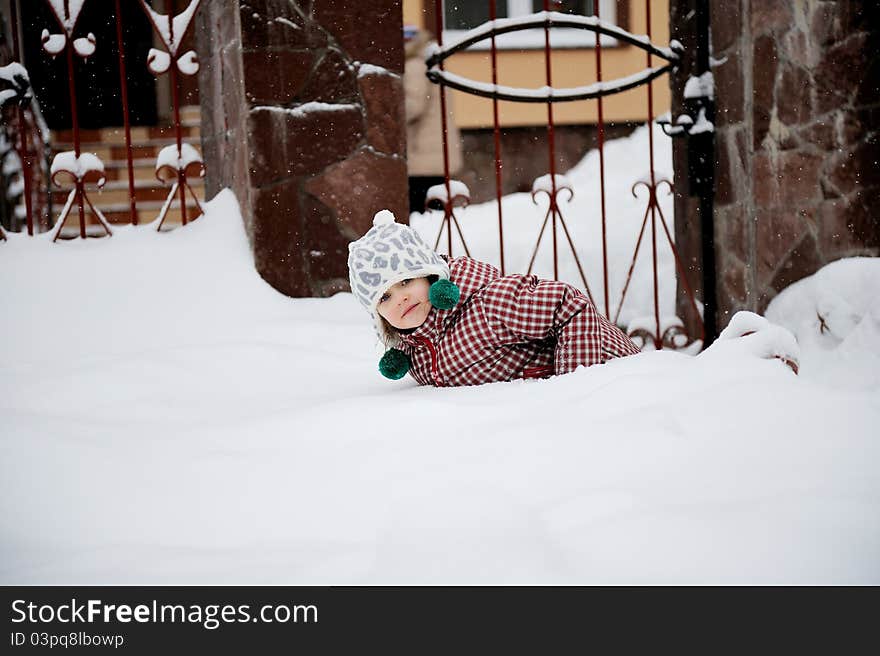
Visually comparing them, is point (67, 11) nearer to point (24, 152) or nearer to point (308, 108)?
point (24, 152)

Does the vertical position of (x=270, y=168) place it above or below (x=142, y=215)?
above

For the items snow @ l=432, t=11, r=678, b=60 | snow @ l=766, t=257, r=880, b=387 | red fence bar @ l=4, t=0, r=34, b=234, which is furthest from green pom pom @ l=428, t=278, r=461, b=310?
red fence bar @ l=4, t=0, r=34, b=234

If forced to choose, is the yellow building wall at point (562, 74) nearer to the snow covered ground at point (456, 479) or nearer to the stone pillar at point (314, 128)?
the stone pillar at point (314, 128)

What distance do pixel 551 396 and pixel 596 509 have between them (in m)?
0.50

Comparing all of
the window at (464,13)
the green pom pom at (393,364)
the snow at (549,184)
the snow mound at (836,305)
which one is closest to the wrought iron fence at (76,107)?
the snow at (549,184)

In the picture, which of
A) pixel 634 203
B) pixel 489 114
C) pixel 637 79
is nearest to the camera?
pixel 637 79

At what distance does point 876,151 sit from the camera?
108 inches

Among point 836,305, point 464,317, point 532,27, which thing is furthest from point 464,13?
point 464,317

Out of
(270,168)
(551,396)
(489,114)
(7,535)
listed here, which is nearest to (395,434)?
(551,396)

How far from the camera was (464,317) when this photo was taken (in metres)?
1.96

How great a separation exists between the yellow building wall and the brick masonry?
4383 mm

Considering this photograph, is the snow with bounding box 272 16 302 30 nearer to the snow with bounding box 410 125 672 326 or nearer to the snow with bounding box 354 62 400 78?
the snow with bounding box 354 62 400 78

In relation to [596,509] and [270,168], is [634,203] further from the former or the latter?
[596,509]

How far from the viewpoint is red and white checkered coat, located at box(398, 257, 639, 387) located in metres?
1.93
